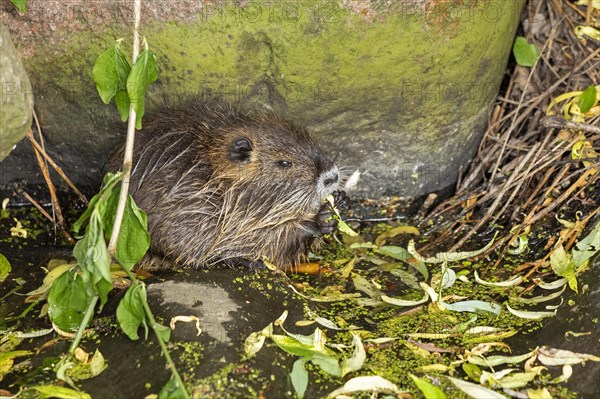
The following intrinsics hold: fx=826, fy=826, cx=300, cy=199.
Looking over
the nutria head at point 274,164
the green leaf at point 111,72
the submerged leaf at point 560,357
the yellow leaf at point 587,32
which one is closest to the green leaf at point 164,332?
the green leaf at point 111,72

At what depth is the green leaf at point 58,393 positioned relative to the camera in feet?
8.73

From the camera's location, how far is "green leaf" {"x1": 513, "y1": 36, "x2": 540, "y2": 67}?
14.8 ft

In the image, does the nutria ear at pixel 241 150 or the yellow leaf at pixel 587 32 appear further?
the yellow leaf at pixel 587 32

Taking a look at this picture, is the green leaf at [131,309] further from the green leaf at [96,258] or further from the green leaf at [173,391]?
the green leaf at [173,391]

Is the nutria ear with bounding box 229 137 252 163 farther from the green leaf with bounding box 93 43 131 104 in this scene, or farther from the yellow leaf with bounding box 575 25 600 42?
the yellow leaf with bounding box 575 25 600 42

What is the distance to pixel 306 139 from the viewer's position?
3.81 metres

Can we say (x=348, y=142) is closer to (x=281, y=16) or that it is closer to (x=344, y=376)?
(x=281, y=16)

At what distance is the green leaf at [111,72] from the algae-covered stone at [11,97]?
0.29 meters

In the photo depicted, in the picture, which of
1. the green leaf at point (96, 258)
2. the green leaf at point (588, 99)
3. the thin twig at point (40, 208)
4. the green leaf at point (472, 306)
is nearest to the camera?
the green leaf at point (96, 258)

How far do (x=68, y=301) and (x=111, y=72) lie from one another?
88 centimetres

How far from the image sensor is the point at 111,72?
3.14 metres

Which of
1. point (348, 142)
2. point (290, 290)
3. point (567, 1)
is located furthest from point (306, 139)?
point (567, 1)

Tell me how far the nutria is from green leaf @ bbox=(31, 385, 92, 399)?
1124mm

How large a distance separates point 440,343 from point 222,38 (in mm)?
1648
